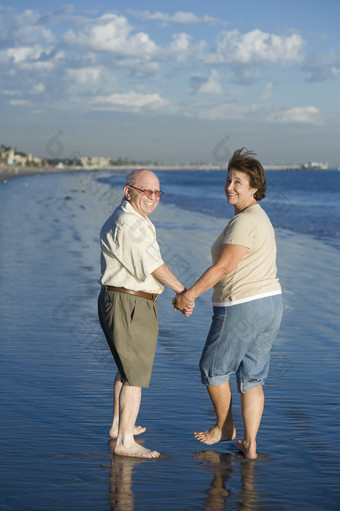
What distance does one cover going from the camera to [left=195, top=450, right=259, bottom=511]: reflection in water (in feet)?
12.9

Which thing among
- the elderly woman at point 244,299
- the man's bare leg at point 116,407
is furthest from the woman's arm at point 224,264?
the man's bare leg at point 116,407

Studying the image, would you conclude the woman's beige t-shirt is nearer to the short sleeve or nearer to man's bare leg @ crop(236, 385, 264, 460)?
the short sleeve

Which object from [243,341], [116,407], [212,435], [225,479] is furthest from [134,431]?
[243,341]

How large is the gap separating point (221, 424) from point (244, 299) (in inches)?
34.8

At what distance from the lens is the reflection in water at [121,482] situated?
388cm

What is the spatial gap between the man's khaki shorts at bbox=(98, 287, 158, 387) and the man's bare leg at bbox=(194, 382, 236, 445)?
19.9 inches

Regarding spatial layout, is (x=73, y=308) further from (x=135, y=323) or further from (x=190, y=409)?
(x=135, y=323)

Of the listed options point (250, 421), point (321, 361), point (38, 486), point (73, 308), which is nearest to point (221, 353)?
point (250, 421)

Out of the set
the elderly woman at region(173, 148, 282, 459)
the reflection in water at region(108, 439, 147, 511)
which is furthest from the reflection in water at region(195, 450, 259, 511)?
the reflection in water at region(108, 439, 147, 511)

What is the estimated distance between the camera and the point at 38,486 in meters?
4.09

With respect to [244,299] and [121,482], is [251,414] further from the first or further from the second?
[121,482]

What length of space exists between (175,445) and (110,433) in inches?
17.5

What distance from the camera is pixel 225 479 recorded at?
4316 millimetres

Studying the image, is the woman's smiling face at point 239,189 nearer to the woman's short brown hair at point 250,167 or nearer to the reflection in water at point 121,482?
the woman's short brown hair at point 250,167
